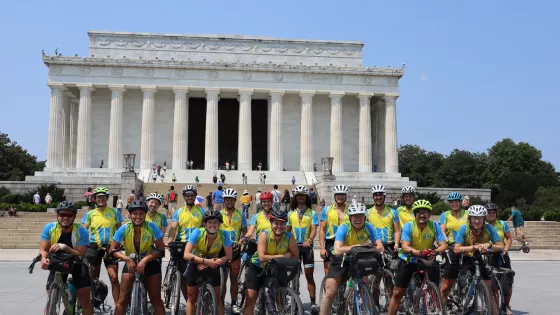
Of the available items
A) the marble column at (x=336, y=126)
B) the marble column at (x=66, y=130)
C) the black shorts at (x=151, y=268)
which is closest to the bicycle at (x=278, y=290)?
the black shorts at (x=151, y=268)

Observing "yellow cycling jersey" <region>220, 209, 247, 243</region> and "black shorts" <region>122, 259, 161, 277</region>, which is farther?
"yellow cycling jersey" <region>220, 209, 247, 243</region>

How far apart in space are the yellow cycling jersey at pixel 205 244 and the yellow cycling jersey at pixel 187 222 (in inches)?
91.8

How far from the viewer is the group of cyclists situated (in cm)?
986

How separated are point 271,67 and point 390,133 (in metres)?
14.9

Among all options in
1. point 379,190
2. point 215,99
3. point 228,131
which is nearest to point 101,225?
point 379,190

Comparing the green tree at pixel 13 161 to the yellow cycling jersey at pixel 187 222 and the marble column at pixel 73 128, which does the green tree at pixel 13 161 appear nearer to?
the marble column at pixel 73 128

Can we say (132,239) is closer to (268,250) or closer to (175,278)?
(175,278)

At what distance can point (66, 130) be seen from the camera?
67188 mm

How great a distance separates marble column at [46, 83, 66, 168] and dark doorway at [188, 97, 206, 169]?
16348mm

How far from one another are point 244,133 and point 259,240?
55763 mm

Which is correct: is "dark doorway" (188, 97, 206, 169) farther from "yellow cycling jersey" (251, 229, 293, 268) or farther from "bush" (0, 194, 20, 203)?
"yellow cycling jersey" (251, 229, 293, 268)

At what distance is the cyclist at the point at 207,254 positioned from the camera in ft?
32.2

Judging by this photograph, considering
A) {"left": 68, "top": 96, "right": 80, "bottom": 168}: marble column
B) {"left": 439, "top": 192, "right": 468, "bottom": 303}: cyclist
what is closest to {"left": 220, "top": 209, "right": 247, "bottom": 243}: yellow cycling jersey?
{"left": 439, "top": 192, "right": 468, "bottom": 303}: cyclist

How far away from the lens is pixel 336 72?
66.1 m
